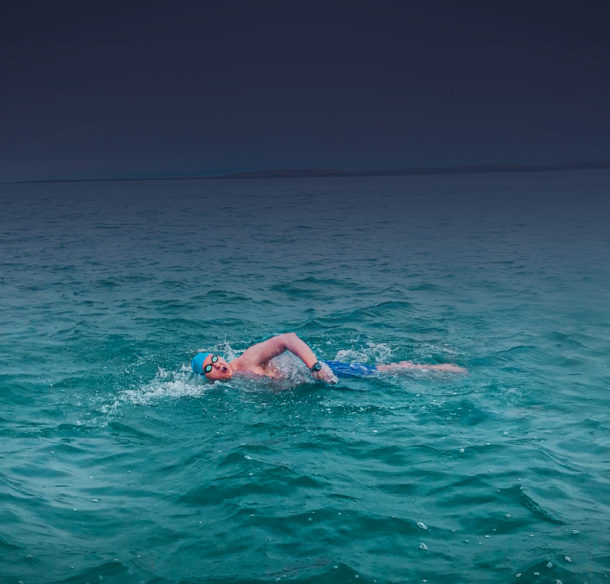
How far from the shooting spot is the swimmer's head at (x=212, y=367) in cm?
1138

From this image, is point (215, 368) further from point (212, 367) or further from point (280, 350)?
point (280, 350)

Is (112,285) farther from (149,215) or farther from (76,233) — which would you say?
(149,215)

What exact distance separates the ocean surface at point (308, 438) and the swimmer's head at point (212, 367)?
0.31 metres

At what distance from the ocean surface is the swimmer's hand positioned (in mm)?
282

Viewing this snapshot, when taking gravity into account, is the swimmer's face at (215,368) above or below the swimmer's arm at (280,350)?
below

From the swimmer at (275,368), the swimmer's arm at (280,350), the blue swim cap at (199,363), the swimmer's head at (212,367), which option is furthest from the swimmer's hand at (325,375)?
the blue swim cap at (199,363)

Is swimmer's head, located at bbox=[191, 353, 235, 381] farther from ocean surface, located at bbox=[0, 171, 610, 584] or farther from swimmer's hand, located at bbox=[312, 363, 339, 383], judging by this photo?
swimmer's hand, located at bbox=[312, 363, 339, 383]

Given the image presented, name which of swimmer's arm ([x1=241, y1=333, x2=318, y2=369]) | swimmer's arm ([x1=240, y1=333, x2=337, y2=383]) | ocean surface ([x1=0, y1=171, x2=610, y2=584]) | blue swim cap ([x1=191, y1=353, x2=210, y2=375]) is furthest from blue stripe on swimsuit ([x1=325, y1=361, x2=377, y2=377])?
blue swim cap ([x1=191, y1=353, x2=210, y2=375])

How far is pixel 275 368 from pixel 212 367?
1272 mm

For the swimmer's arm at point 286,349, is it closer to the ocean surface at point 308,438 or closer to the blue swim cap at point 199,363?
the ocean surface at point 308,438

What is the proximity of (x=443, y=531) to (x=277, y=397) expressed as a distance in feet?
15.7

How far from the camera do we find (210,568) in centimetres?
640

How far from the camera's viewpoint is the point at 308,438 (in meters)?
9.52

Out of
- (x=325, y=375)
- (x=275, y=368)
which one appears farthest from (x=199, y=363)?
(x=325, y=375)
